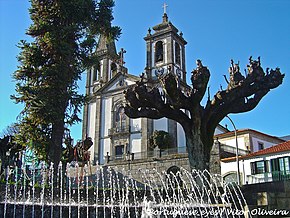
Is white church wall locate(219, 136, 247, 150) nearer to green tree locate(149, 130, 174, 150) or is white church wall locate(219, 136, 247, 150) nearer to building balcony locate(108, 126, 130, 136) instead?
green tree locate(149, 130, 174, 150)

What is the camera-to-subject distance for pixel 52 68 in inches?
627

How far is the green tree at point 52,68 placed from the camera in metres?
15.3

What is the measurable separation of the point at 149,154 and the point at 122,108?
769 centimetres

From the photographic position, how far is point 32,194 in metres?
12.4

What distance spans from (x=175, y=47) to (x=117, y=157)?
13.9 m

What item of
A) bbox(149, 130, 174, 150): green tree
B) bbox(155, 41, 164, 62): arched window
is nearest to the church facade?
bbox(155, 41, 164, 62): arched window

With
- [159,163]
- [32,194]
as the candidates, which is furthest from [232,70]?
[159,163]

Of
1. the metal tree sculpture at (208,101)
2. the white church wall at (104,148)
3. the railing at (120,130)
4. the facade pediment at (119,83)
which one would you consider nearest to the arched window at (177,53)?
the facade pediment at (119,83)

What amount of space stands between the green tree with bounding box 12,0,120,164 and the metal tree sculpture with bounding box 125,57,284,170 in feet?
14.5

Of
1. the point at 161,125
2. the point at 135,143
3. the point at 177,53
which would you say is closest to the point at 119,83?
the point at 177,53

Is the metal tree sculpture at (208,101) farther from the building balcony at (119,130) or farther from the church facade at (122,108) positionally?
the building balcony at (119,130)

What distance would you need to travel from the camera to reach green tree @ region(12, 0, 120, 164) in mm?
15344

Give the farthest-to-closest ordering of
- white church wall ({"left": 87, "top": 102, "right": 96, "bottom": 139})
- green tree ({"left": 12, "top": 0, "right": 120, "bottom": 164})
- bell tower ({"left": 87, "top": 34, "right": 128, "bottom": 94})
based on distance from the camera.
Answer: bell tower ({"left": 87, "top": 34, "right": 128, "bottom": 94}) → white church wall ({"left": 87, "top": 102, "right": 96, "bottom": 139}) → green tree ({"left": 12, "top": 0, "right": 120, "bottom": 164})

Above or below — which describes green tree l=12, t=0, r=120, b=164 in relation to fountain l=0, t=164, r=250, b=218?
above
